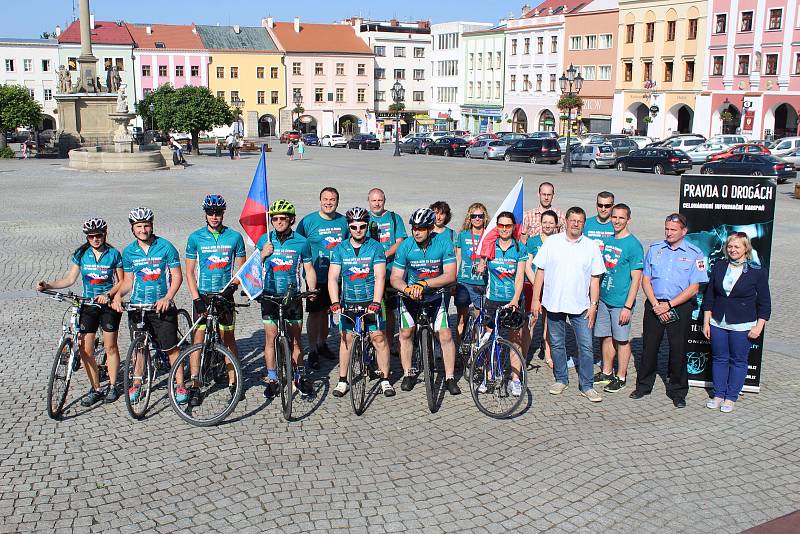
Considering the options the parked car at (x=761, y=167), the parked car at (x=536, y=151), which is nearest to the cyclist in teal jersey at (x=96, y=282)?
the parked car at (x=761, y=167)

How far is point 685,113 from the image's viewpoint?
63.4m

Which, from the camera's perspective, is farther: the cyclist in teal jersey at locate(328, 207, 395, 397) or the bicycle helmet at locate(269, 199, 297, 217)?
the bicycle helmet at locate(269, 199, 297, 217)

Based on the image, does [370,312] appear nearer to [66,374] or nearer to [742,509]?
[66,374]

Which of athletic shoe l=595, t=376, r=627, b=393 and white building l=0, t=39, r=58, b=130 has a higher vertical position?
white building l=0, t=39, r=58, b=130

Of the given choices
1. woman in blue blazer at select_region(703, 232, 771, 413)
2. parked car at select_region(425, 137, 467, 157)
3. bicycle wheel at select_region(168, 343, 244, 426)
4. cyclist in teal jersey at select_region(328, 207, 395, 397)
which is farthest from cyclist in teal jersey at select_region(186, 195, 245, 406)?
parked car at select_region(425, 137, 467, 157)

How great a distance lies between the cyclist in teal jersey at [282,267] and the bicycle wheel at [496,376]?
63.4 inches

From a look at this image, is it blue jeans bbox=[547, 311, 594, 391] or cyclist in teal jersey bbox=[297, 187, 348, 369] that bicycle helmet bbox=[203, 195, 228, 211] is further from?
blue jeans bbox=[547, 311, 594, 391]

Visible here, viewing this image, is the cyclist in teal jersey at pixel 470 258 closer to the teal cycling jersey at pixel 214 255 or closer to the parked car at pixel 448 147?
the teal cycling jersey at pixel 214 255

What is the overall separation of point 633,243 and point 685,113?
59732 millimetres

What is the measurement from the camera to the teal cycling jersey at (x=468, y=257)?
8.59 m

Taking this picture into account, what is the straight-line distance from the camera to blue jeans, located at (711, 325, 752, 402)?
7.71 m

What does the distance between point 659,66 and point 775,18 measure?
32.8 ft

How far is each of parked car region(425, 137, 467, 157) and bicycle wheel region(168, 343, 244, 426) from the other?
48.2 meters

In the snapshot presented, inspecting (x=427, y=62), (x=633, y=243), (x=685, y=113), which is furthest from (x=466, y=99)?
(x=633, y=243)
